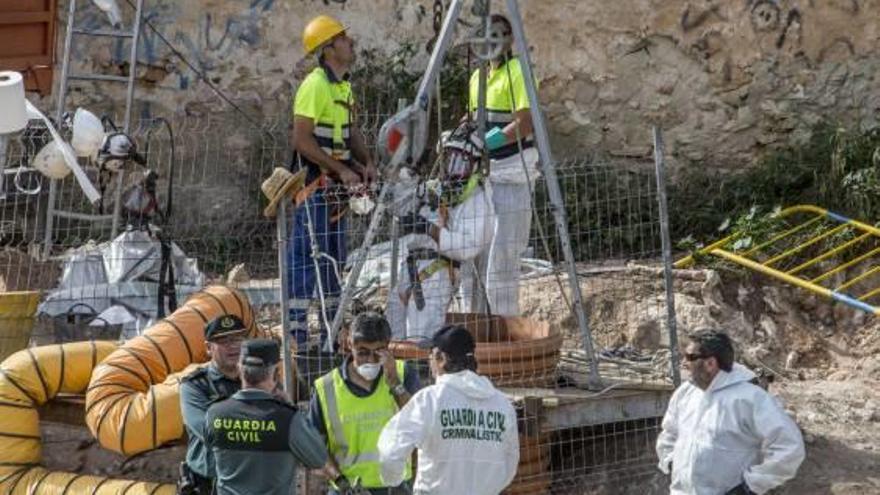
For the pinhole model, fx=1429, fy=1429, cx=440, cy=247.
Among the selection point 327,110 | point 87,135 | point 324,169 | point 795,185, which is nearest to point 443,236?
point 324,169

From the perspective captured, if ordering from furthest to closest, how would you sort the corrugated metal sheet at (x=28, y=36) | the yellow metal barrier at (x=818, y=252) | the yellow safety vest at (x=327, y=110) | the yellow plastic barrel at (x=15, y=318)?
the corrugated metal sheet at (x=28, y=36) < the yellow metal barrier at (x=818, y=252) < the yellow safety vest at (x=327, y=110) < the yellow plastic barrel at (x=15, y=318)

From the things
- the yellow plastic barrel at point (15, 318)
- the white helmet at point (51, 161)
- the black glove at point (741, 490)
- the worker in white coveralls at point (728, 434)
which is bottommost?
the black glove at point (741, 490)

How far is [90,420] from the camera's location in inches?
312

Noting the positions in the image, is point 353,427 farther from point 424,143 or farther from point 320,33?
point 320,33

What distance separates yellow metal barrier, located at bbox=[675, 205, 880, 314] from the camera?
1162 cm

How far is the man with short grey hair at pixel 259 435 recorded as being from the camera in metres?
6.14

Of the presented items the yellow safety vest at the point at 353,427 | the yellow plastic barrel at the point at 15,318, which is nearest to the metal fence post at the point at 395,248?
the yellow plastic barrel at the point at 15,318

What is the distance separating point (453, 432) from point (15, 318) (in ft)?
13.3

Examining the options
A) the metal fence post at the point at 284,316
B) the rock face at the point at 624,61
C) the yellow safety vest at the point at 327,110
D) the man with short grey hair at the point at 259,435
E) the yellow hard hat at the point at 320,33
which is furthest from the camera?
the rock face at the point at 624,61

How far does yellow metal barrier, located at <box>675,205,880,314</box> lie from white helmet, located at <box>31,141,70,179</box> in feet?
16.3

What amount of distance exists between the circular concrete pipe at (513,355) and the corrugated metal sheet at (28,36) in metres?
5.67

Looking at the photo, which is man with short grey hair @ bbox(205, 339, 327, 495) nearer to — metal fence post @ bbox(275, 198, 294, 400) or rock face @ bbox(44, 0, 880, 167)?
metal fence post @ bbox(275, 198, 294, 400)

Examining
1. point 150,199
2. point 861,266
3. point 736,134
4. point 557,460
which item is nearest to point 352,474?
point 557,460

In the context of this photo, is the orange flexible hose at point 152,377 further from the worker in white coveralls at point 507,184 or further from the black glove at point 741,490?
the black glove at point 741,490
